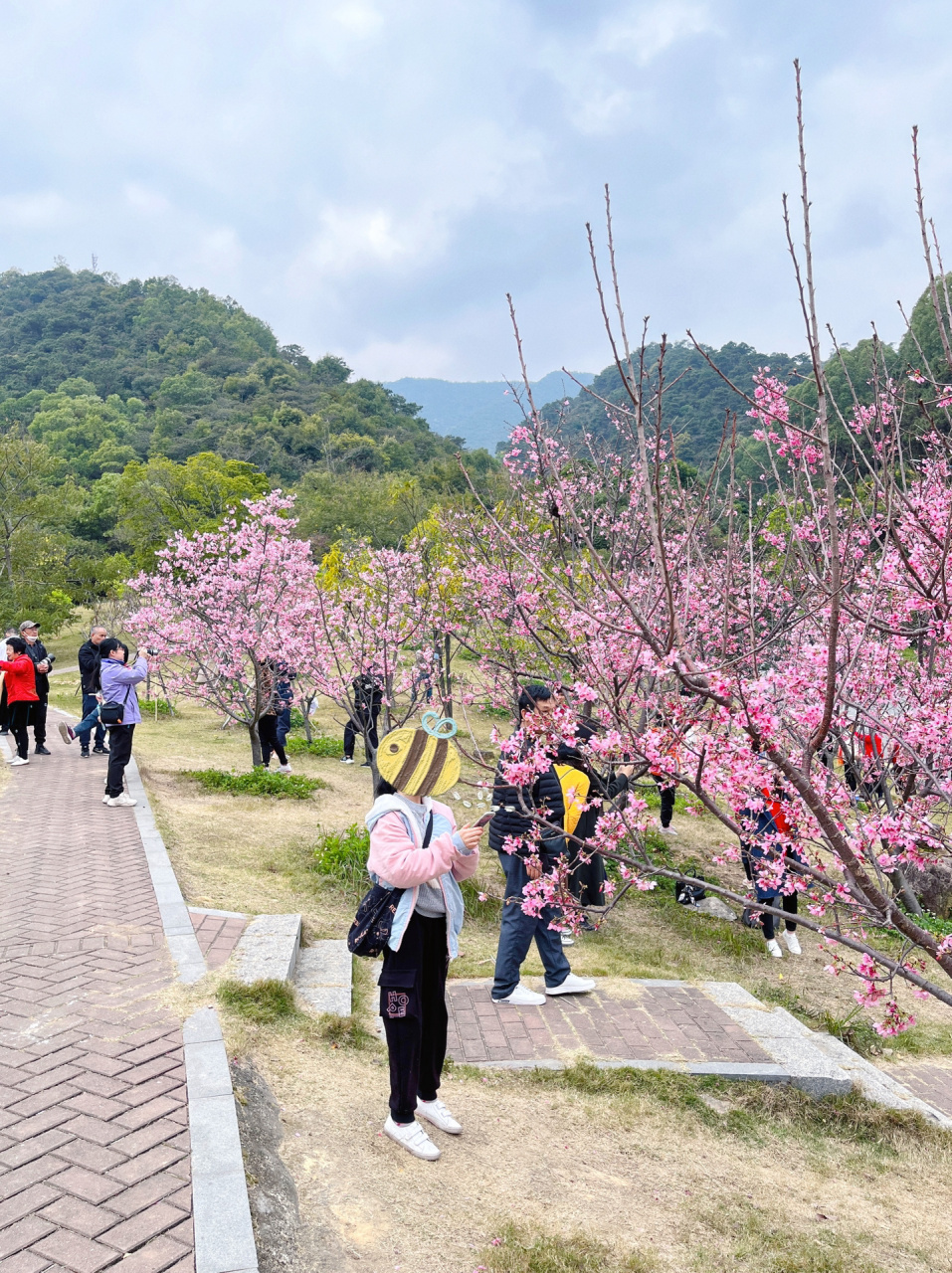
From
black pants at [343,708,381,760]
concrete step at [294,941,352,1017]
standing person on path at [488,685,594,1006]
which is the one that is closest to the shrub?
black pants at [343,708,381,760]

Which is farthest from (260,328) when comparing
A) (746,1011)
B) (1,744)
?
(746,1011)

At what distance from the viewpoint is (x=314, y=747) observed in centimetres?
1381

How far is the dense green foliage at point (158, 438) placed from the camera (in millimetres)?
28906

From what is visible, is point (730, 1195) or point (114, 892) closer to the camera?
point (730, 1195)

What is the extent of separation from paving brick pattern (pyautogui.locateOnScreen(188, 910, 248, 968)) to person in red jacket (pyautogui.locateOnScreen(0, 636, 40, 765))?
5840 millimetres

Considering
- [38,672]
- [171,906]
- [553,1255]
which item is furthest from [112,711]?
[553,1255]

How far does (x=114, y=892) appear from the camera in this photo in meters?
5.84

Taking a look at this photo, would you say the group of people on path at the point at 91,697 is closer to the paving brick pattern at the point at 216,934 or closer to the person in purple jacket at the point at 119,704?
the person in purple jacket at the point at 119,704

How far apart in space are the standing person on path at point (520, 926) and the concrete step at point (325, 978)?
0.93m

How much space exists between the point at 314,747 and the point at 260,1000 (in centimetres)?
953

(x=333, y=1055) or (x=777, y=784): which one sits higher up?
(x=777, y=784)

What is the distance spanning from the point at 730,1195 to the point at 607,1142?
1.78ft

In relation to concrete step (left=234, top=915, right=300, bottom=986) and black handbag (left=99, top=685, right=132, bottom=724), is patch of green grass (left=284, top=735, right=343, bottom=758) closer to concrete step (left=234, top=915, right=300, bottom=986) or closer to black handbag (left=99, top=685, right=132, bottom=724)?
black handbag (left=99, top=685, right=132, bottom=724)

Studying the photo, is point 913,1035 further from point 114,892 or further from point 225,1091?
point 114,892
